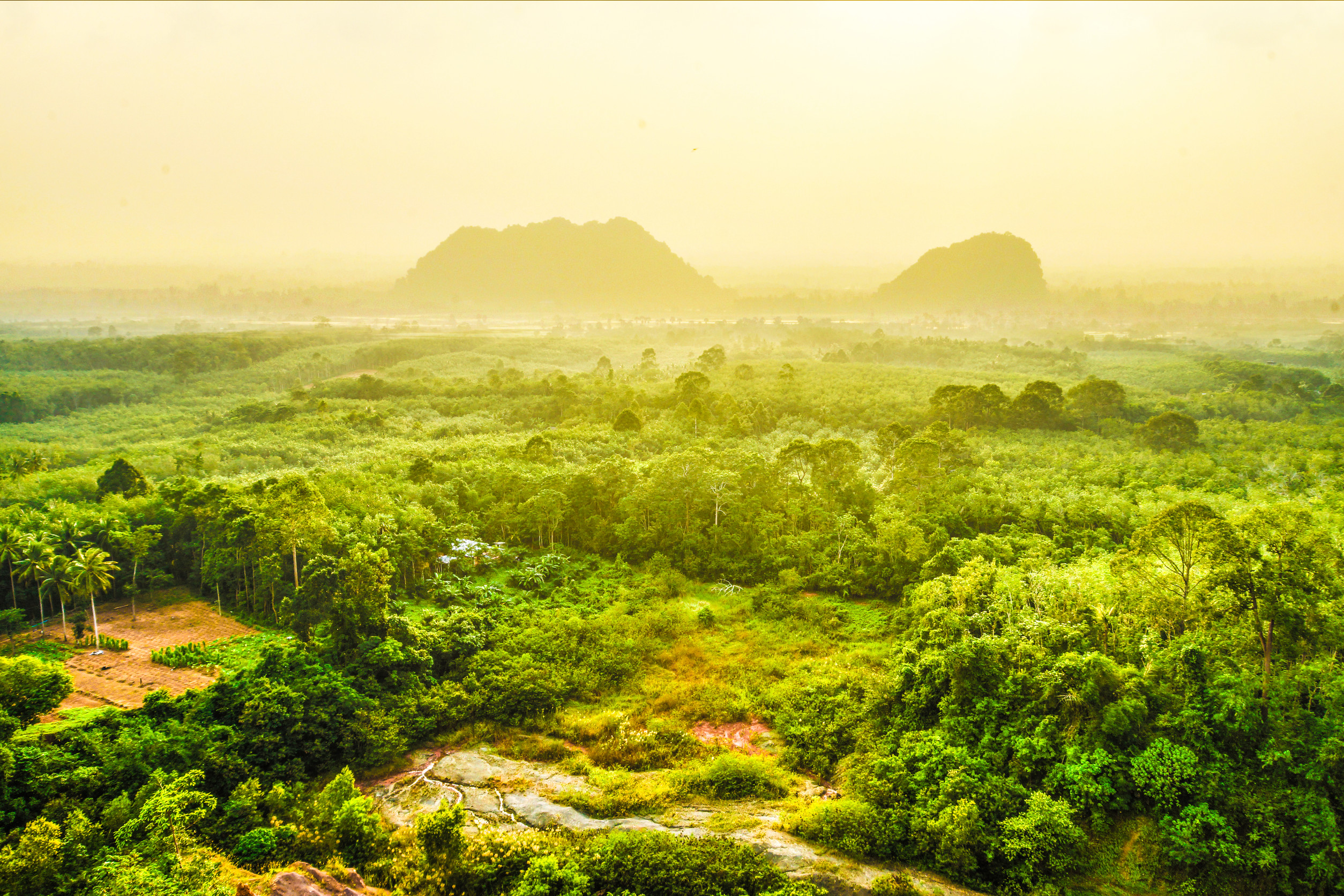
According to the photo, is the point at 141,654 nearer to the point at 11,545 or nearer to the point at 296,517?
the point at 11,545

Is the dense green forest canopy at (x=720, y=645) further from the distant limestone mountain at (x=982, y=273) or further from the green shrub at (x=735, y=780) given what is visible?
the distant limestone mountain at (x=982, y=273)

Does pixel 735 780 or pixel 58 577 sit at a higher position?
pixel 58 577

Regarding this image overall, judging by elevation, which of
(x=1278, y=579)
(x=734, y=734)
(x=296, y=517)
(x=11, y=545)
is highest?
(x=1278, y=579)

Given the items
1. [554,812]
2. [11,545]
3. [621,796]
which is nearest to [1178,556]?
[621,796]

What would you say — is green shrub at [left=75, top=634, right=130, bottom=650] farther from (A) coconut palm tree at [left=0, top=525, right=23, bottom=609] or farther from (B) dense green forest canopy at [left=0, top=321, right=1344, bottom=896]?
(A) coconut palm tree at [left=0, top=525, right=23, bottom=609]

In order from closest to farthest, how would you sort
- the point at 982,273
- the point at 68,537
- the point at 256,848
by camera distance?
the point at 256,848
the point at 68,537
the point at 982,273
